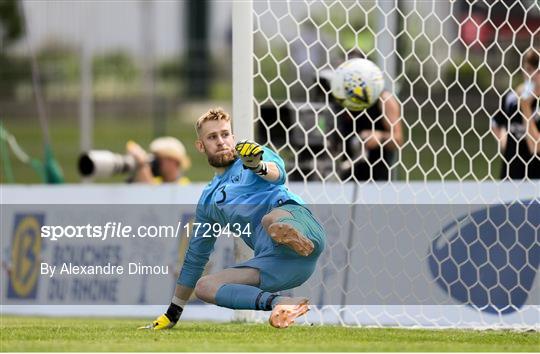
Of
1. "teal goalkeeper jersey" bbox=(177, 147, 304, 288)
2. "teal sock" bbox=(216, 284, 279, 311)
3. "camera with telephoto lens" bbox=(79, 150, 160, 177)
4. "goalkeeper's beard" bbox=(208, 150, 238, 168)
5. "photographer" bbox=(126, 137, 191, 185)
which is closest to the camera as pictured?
"teal sock" bbox=(216, 284, 279, 311)

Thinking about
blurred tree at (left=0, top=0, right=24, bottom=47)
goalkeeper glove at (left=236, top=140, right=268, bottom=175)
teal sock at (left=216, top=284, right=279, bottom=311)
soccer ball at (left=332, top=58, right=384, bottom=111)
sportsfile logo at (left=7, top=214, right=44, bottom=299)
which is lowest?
sportsfile logo at (left=7, top=214, right=44, bottom=299)

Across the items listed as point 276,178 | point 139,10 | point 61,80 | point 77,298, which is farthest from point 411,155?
point 61,80

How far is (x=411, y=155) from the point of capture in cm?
1415

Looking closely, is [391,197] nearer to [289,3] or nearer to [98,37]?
[289,3]

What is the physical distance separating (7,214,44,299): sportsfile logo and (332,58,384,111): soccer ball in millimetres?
3574

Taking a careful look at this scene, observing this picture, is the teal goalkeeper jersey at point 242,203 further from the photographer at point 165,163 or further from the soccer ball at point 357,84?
the photographer at point 165,163

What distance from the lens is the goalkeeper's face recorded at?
26.1ft

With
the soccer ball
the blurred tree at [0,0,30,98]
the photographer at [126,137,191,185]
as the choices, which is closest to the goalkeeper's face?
the soccer ball

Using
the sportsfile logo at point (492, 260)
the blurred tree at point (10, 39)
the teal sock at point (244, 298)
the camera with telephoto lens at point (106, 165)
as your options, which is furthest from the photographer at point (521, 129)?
the blurred tree at point (10, 39)

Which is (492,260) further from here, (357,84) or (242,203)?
(242,203)

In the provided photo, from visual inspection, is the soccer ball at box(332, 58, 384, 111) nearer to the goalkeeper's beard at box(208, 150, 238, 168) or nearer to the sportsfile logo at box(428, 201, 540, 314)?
the sportsfile logo at box(428, 201, 540, 314)

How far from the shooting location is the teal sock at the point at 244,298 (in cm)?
749

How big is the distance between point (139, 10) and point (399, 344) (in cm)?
1686

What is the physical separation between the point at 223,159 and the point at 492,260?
2749mm
